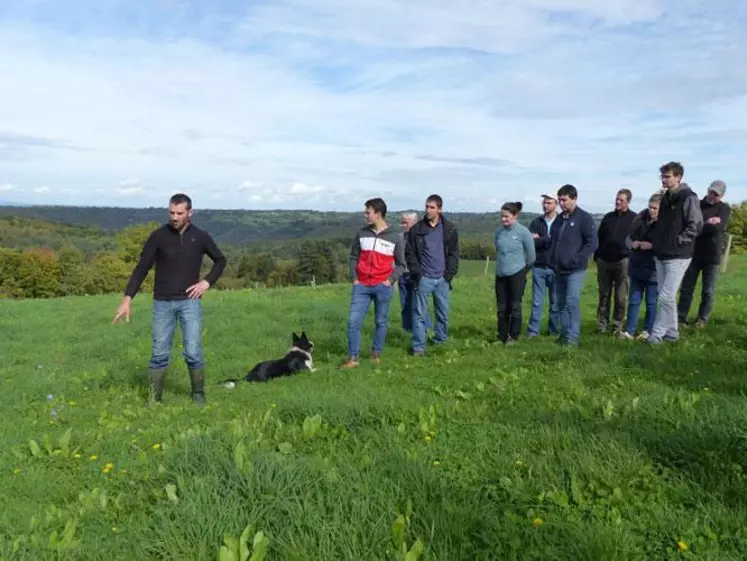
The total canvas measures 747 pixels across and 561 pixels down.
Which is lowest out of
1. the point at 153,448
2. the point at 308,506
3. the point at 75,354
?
the point at 75,354

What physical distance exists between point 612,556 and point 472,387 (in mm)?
3566

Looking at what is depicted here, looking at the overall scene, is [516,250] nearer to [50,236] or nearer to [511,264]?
[511,264]

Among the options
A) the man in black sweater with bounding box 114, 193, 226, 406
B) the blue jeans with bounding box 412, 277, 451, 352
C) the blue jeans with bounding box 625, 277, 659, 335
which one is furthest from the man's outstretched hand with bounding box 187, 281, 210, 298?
the blue jeans with bounding box 625, 277, 659, 335

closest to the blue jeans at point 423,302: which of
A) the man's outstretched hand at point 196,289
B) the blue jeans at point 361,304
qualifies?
the blue jeans at point 361,304

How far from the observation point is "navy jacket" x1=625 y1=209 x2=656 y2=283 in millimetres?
9055

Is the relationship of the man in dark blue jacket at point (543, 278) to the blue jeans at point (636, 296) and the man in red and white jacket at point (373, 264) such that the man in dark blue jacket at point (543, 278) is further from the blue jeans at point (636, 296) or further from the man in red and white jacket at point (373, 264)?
the man in red and white jacket at point (373, 264)

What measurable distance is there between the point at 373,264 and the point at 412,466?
16.6 ft

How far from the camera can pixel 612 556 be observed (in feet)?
8.70

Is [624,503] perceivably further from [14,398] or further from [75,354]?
[75,354]

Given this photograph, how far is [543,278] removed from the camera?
33.9ft

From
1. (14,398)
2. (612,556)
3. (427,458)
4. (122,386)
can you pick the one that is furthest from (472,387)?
(14,398)

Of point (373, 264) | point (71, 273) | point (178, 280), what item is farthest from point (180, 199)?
point (71, 273)

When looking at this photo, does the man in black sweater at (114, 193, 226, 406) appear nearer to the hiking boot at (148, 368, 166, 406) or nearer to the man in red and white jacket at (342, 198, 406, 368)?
the hiking boot at (148, 368, 166, 406)

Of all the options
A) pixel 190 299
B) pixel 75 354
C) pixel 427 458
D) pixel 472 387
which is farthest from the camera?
pixel 75 354
